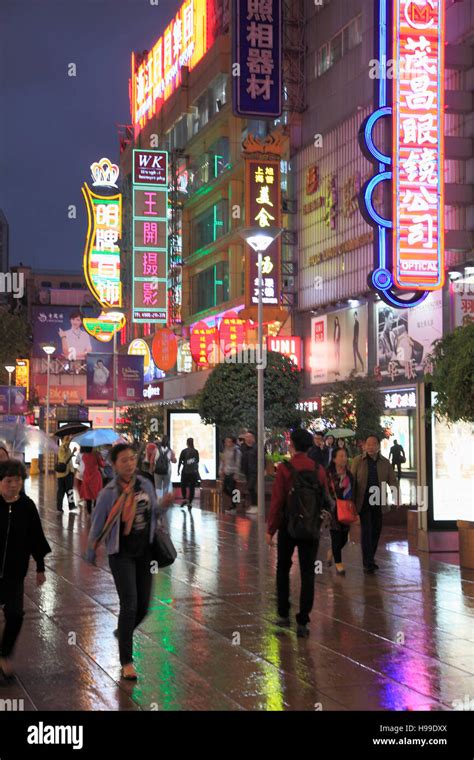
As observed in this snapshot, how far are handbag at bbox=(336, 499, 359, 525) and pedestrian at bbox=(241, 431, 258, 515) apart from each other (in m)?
11.0

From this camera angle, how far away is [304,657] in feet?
27.4

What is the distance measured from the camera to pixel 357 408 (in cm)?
2530

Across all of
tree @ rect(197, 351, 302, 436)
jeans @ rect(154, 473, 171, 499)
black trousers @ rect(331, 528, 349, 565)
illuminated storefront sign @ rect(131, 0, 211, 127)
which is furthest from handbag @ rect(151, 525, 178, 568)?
illuminated storefront sign @ rect(131, 0, 211, 127)

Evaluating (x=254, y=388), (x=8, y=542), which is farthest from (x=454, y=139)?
(x=8, y=542)

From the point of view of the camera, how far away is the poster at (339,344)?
39.4m

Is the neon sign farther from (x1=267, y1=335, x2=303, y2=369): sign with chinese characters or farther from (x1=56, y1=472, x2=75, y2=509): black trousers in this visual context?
(x1=267, y1=335, x2=303, y2=369): sign with chinese characters

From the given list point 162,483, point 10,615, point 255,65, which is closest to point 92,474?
point 162,483

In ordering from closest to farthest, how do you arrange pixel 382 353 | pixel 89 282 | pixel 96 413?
1. pixel 382 353
2. pixel 89 282
3. pixel 96 413

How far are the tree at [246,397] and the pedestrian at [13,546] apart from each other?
19230 millimetres

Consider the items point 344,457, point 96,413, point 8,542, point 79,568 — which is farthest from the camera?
point 96,413

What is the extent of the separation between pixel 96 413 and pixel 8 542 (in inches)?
3031

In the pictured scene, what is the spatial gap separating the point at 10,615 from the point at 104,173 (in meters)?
53.6

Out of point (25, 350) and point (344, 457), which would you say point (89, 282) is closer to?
point (25, 350)

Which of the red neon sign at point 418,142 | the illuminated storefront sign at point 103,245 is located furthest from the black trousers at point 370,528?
the illuminated storefront sign at point 103,245
